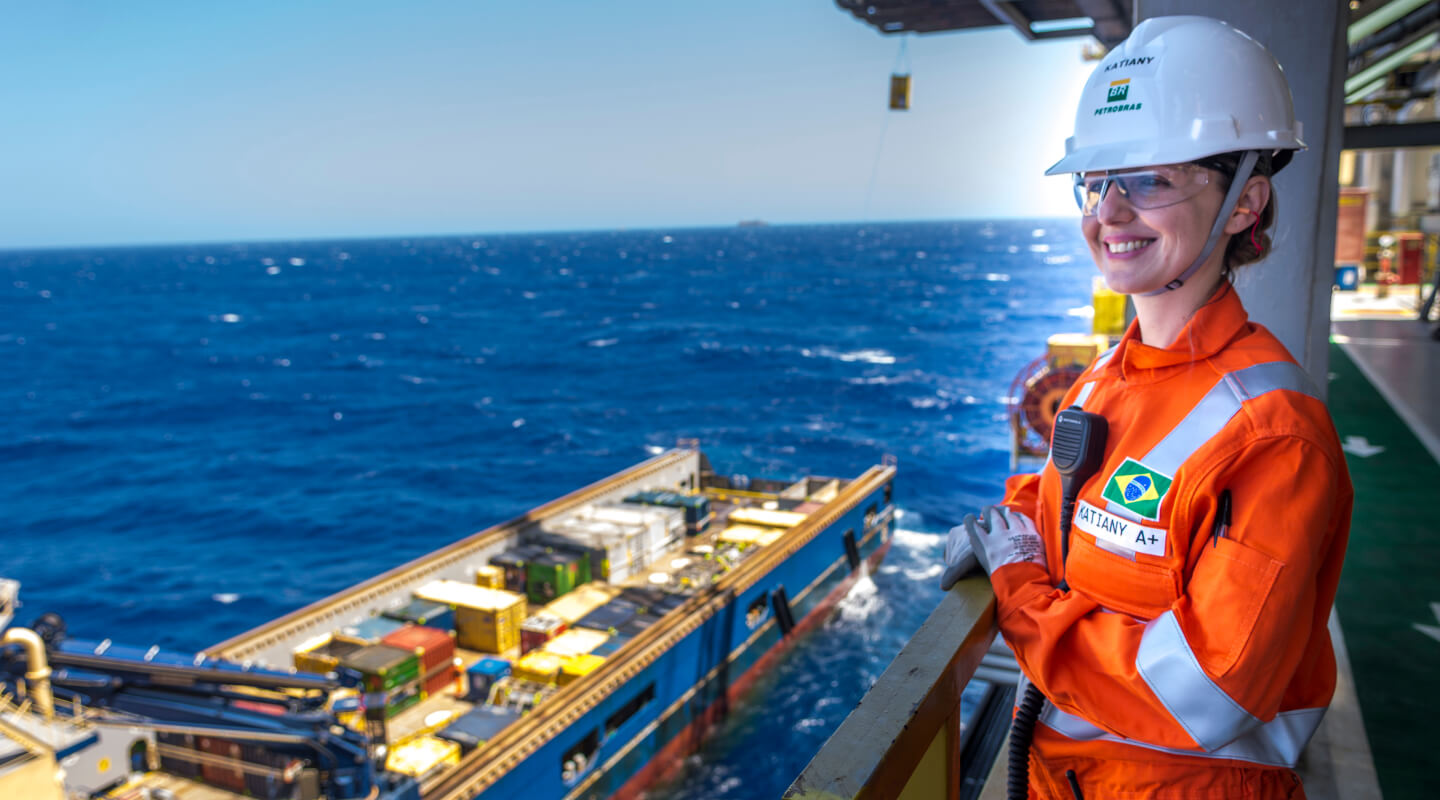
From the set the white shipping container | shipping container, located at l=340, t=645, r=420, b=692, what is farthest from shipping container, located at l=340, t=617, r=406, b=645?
the white shipping container

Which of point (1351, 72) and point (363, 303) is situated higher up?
point (1351, 72)

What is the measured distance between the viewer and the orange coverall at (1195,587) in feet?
7.64

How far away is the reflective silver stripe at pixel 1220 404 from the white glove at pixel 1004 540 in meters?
0.51

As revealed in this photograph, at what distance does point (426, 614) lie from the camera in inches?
995

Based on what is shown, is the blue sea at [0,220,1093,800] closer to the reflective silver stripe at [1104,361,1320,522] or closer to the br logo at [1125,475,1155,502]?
the br logo at [1125,475,1155,502]

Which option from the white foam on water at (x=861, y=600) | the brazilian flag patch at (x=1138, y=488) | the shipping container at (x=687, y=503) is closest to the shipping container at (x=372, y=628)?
the shipping container at (x=687, y=503)

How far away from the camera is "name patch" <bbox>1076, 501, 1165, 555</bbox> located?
8.66 feet

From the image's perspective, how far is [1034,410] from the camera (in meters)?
27.8

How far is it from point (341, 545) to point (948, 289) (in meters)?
110

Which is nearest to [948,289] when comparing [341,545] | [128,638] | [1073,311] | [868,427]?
[1073,311]

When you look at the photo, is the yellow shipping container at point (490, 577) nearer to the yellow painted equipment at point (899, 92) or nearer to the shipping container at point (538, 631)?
the shipping container at point (538, 631)

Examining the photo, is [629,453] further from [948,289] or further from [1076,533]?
[948,289]

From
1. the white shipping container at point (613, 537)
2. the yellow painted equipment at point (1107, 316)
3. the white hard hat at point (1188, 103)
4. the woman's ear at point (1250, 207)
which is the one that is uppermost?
the white hard hat at point (1188, 103)

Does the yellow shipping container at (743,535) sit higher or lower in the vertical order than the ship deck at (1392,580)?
lower
